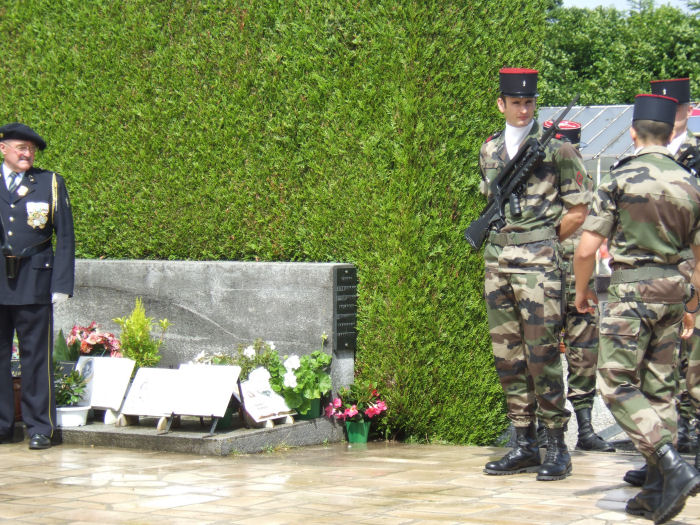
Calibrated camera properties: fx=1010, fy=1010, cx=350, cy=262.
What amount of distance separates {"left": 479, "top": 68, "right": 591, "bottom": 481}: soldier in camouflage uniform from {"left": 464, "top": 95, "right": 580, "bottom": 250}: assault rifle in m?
0.04

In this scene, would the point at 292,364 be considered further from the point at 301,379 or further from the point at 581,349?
the point at 581,349

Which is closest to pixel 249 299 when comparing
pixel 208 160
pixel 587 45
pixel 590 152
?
pixel 208 160

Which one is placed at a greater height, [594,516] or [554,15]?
[554,15]

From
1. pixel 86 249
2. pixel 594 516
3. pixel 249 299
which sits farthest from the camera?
pixel 86 249

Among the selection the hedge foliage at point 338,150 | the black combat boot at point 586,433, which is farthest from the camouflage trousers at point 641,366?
the hedge foliage at point 338,150

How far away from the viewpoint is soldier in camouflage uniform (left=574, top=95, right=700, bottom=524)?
4684 millimetres

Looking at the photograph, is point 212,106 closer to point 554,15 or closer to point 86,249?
point 86,249

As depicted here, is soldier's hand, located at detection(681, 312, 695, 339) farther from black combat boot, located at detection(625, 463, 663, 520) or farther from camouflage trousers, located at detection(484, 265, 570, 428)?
black combat boot, located at detection(625, 463, 663, 520)

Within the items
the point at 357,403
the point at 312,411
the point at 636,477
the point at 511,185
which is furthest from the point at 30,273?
the point at 636,477

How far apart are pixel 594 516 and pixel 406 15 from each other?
12.6 ft

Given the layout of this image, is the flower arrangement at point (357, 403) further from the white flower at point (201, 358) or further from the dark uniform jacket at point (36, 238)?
the dark uniform jacket at point (36, 238)

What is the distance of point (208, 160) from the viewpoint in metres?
8.06

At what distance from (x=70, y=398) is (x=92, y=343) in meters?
0.64

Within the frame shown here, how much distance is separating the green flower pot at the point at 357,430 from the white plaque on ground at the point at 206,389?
0.90m
